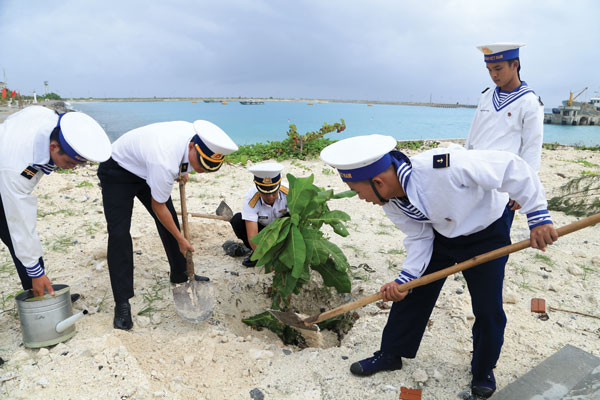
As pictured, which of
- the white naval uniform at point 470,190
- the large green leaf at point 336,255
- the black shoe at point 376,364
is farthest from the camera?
the large green leaf at point 336,255

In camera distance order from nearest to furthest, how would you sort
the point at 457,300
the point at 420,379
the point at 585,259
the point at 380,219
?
1. the point at 420,379
2. the point at 457,300
3. the point at 585,259
4. the point at 380,219

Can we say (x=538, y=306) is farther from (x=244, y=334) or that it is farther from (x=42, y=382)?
(x=42, y=382)

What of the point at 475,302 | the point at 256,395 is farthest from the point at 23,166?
the point at 475,302

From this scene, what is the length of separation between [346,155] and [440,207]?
1.80 ft

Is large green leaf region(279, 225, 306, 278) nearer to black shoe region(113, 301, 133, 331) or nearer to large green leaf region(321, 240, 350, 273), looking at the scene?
large green leaf region(321, 240, 350, 273)

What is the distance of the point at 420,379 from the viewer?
8.04 feet

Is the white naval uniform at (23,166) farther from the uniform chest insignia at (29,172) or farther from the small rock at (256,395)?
the small rock at (256,395)

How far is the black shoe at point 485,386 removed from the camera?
2.28m

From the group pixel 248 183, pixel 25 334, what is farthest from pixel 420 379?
pixel 248 183

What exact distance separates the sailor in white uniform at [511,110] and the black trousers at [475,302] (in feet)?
2.60

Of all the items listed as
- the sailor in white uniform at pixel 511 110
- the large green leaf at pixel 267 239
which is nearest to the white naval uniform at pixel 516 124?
the sailor in white uniform at pixel 511 110

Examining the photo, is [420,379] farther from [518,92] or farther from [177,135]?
[177,135]

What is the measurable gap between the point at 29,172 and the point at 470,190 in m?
2.61

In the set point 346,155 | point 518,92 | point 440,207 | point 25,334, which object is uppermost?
point 518,92
